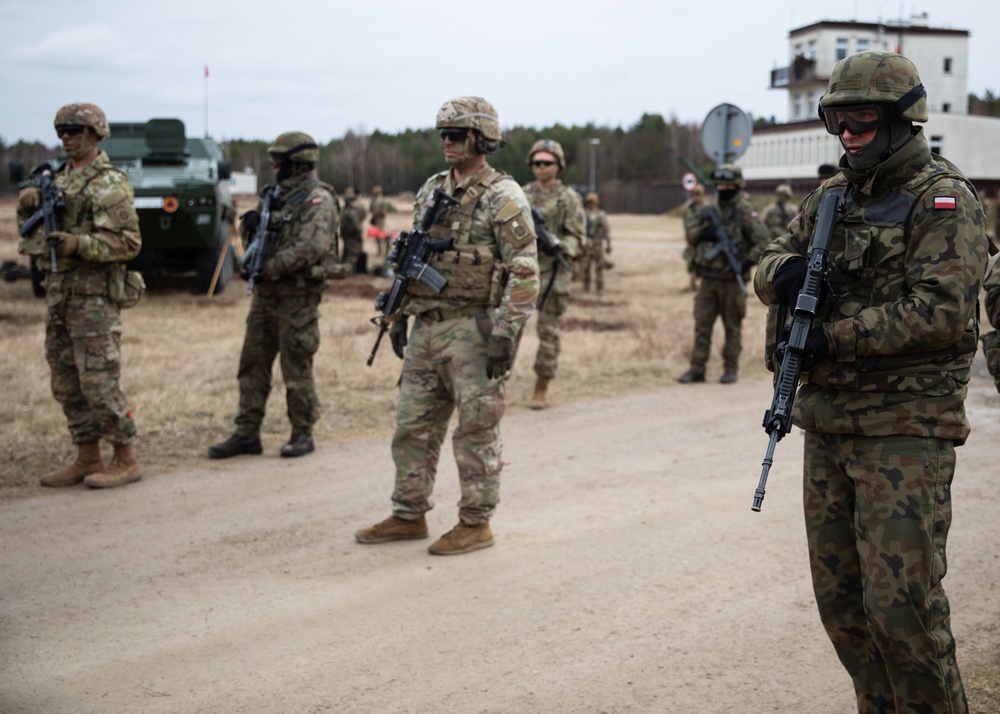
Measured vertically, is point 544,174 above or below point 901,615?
above

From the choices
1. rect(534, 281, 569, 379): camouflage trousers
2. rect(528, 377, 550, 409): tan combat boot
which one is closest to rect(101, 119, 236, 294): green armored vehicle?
rect(534, 281, 569, 379): camouflage trousers

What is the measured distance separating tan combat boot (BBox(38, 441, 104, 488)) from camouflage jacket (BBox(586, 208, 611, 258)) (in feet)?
42.5

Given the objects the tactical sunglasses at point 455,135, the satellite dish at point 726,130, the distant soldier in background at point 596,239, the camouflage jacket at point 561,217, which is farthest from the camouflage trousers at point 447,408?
the distant soldier in background at point 596,239

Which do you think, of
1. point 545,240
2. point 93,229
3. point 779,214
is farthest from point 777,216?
point 93,229

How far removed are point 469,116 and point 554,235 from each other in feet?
12.8

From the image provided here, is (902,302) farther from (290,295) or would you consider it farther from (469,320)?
(290,295)

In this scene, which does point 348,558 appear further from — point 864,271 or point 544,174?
point 544,174

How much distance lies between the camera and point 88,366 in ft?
21.1

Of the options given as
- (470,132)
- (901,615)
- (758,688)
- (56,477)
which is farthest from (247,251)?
(901,615)

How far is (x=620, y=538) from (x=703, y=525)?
0.54 metres

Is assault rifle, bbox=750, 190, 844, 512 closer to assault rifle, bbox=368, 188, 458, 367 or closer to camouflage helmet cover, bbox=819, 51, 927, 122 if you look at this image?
camouflage helmet cover, bbox=819, 51, 927, 122

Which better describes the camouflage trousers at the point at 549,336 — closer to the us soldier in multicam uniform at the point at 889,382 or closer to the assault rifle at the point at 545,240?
the assault rifle at the point at 545,240

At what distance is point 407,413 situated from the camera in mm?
5488

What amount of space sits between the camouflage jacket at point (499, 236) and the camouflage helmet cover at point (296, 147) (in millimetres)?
2003
